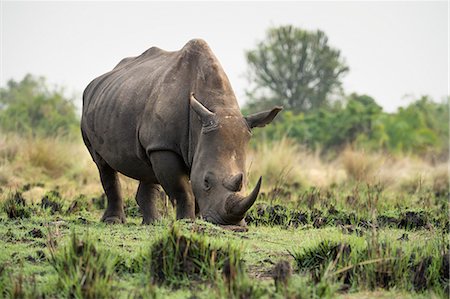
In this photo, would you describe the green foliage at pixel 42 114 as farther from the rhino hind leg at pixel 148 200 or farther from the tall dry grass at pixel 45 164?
the rhino hind leg at pixel 148 200

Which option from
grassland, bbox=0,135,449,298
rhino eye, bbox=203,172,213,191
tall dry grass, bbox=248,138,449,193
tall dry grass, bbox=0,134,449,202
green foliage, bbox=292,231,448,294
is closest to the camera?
grassland, bbox=0,135,449,298

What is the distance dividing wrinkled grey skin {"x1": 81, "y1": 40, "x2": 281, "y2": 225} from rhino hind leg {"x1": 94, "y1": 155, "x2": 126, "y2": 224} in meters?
0.01

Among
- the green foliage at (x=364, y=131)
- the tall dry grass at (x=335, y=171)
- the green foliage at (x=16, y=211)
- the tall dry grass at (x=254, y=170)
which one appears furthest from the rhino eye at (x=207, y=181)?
the green foliage at (x=364, y=131)

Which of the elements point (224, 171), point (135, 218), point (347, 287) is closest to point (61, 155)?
point (135, 218)

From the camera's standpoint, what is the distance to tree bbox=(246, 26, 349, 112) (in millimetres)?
34594

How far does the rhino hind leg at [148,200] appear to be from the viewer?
8.51m

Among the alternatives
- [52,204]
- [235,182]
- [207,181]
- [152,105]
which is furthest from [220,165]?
[52,204]

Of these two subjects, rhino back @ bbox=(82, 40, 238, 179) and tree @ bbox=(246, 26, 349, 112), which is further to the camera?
tree @ bbox=(246, 26, 349, 112)

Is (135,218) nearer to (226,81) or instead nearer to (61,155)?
(226,81)

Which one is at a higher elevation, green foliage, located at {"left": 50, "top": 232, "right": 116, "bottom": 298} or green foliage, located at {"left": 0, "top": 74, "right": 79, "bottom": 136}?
green foliage, located at {"left": 0, "top": 74, "right": 79, "bottom": 136}

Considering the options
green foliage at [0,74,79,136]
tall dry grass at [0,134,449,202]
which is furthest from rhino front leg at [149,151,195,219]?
green foliage at [0,74,79,136]

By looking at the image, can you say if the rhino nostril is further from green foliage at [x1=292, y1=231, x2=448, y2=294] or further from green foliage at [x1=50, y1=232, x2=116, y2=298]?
green foliage at [x1=50, y1=232, x2=116, y2=298]

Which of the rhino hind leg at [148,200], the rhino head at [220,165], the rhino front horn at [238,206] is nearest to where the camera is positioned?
the rhino front horn at [238,206]

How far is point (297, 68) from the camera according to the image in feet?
114
